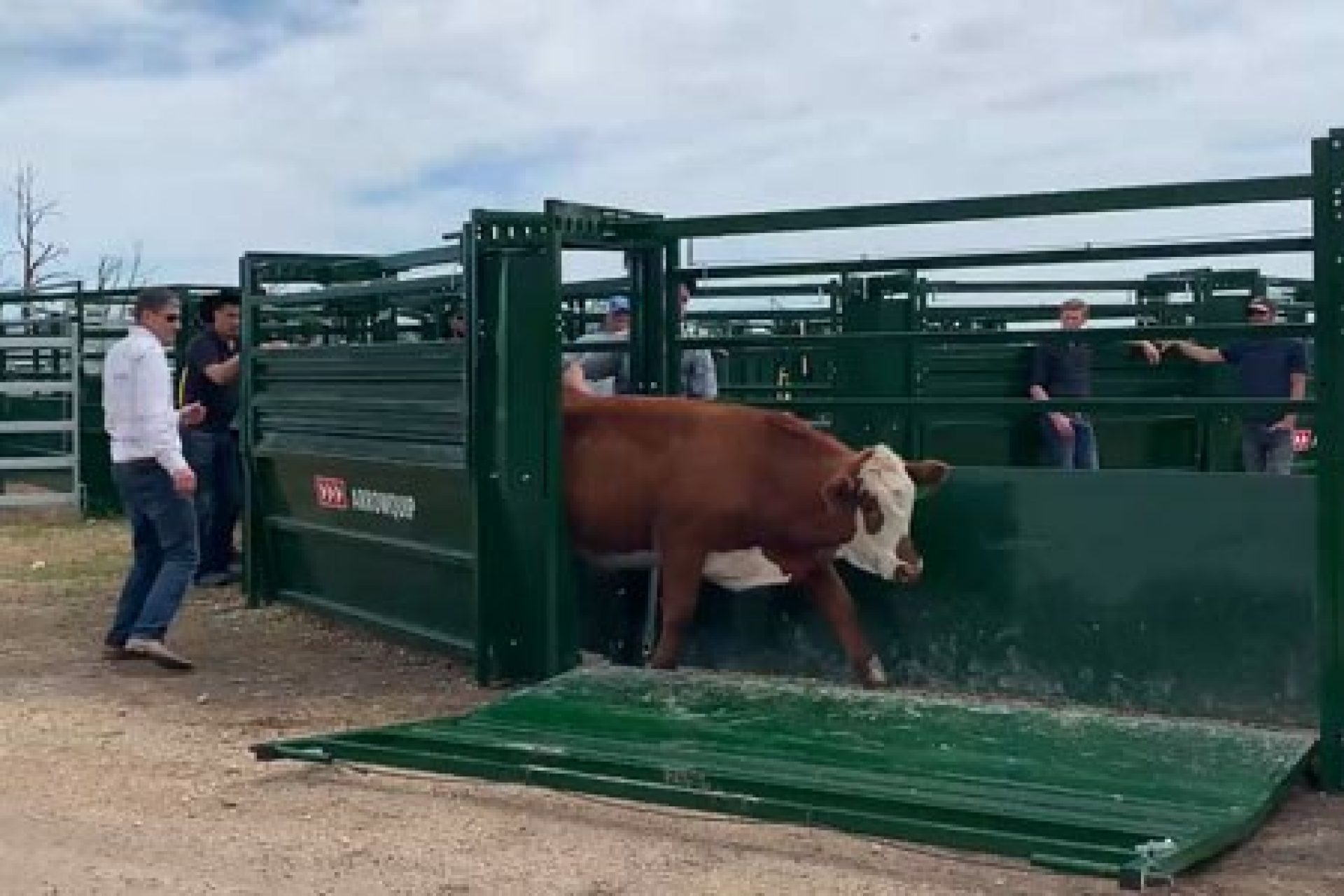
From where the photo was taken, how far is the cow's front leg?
7512 millimetres

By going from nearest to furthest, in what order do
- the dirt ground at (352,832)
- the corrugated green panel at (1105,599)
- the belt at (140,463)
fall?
the dirt ground at (352,832) < the corrugated green panel at (1105,599) < the belt at (140,463)

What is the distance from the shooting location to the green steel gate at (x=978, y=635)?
5.39 m

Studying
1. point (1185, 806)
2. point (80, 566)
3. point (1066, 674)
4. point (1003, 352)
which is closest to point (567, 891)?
point (1185, 806)

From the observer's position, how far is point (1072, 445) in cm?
1092

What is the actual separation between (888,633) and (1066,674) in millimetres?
843

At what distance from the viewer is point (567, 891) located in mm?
4789

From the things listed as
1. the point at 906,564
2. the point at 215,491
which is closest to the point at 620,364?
the point at 906,564

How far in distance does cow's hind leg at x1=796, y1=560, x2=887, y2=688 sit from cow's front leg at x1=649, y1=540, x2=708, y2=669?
461 mm

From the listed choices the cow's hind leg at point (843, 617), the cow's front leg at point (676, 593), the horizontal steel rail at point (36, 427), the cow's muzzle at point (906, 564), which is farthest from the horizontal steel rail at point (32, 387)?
the cow's muzzle at point (906, 564)

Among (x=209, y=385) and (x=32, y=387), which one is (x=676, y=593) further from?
(x=32, y=387)

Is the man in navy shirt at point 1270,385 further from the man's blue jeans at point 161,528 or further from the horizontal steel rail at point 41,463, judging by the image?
the horizontal steel rail at point 41,463

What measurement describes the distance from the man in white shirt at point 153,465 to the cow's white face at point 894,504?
3.23 metres

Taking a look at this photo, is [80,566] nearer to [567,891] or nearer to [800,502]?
[800,502]

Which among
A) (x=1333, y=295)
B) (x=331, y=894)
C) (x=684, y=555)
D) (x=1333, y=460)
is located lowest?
(x=331, y=894)
